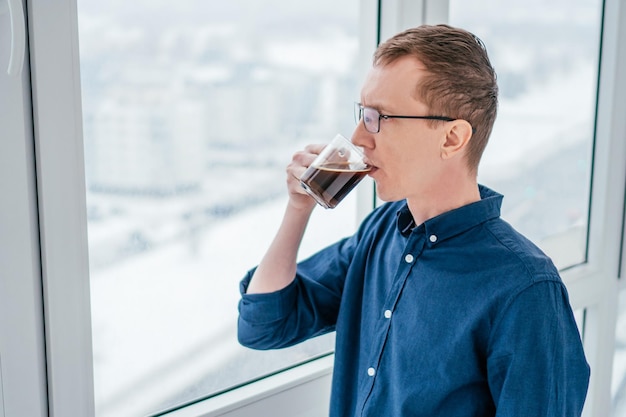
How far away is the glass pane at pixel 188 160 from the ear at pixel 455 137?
0.42 meters

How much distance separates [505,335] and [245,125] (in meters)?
0.66

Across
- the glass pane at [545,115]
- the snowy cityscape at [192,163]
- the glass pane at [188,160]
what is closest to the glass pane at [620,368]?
the glass pane at [545,115]

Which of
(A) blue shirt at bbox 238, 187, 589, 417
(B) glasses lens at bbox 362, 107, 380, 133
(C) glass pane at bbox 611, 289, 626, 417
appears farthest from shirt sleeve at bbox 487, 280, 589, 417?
(C) glass pane at bbox 611, 289, 626, 417

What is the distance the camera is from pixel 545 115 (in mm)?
2180

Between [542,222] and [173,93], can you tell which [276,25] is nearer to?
[173,93]

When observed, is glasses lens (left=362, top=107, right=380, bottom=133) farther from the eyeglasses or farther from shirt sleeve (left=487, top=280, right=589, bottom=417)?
shirt sleeve (left=487, top=280, right=589, bottom=417)

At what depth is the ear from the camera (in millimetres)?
1244

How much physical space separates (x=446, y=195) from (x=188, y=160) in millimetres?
485

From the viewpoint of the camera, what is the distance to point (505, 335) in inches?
45.8

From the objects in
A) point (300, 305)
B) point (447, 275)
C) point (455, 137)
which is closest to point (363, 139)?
point (455, 137)

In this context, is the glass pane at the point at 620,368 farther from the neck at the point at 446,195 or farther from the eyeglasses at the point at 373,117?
the eyeglasses at the point at 373,117

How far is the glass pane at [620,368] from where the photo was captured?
257 centimetres

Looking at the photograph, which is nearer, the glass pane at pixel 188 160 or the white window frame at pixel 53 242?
the white window frame at pixel 53 242

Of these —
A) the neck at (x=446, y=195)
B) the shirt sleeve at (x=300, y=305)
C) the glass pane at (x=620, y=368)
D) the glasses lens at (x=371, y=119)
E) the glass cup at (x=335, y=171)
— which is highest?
the glasses lens at (x=371, y=119)
